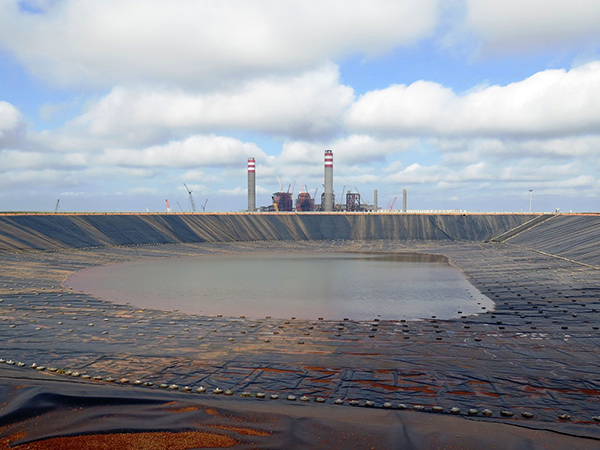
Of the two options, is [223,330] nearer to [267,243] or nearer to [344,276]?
[344,276]

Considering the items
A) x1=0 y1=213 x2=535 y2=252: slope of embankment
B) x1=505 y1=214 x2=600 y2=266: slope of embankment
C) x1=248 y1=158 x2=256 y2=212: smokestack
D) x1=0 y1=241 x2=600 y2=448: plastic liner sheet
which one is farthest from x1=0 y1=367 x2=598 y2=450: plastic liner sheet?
x1=248 y1=158 x2=256 y2=212: smokestack

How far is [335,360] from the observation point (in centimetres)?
1895

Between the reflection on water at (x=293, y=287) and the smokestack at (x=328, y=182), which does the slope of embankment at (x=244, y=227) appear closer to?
the reflection on water at (x=293, y=287)

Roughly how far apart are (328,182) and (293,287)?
94221mm

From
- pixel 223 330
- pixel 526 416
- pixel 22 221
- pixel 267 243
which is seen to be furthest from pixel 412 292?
pixel 22 221

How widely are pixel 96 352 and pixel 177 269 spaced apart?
111ft

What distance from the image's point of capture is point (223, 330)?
24.5m

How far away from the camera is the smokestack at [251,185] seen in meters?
Result: 140

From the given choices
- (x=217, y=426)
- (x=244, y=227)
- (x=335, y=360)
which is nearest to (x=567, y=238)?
(x=244, y=227)

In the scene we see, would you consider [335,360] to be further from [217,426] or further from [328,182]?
[328,182]

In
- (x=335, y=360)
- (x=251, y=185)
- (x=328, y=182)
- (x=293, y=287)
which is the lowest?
(x=335, y=360)

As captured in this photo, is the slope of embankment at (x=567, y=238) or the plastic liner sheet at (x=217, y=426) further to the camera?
the slope of embankment at (x=567, y=238)

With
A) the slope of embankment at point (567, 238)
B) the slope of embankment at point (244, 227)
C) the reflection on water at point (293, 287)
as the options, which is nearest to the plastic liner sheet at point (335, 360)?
the reflection on water at point (293, 287)

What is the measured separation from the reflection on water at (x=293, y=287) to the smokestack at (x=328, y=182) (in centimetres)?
6881
